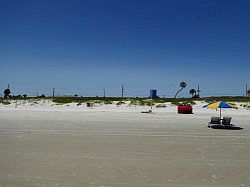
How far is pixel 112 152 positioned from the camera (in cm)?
983

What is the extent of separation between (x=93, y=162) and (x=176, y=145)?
4.45m

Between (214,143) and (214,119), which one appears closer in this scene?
(214,143)

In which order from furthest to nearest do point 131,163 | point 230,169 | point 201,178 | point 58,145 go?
point 58,145 → point 131,163 → point 230,169 → point 201,178

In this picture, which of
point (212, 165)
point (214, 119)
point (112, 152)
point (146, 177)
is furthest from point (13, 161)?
point (214, 119)

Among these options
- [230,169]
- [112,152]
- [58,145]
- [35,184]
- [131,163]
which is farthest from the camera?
[58,145]

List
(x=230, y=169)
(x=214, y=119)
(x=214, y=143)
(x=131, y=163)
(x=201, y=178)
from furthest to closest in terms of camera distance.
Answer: (x=214, y=119) < (x=214, y=143) < (x=131, y=163) < (x=230, y=169) < (x=201, y=178)

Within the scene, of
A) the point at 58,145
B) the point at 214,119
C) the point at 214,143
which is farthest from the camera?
the point at 214,119

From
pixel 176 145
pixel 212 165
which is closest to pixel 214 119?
pixel 176 145

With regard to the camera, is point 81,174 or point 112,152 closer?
point 81,174

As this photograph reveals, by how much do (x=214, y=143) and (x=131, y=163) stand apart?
5.34m

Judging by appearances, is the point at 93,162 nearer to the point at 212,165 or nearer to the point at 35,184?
the point at 35,184

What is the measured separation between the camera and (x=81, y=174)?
7.01 m

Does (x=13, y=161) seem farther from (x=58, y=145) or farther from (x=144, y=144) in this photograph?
(x=144, y=144)

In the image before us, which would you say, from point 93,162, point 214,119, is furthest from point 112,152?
point 214,119
